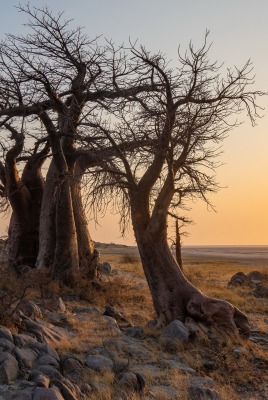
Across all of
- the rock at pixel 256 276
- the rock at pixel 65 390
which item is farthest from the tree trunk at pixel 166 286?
the rock at pixel 256 276

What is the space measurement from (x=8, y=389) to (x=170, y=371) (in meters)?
2.52

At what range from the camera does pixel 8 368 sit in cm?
619

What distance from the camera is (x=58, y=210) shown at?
44.2 feet

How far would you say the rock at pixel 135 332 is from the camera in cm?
967

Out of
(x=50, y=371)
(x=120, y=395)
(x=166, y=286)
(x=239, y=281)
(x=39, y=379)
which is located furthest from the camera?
(x=239, y=281)

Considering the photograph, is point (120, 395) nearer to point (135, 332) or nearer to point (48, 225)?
point (135, 332)

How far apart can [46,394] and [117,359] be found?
2289mm

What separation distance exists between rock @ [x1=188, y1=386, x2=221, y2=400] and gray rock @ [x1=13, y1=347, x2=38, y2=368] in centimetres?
199

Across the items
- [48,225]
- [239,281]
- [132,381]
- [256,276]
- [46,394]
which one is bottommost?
[132,381]

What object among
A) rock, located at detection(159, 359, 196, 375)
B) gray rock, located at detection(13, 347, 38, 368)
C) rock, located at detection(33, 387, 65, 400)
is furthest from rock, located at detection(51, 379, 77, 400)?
rock, located at detection(159, 359, 196, 375)

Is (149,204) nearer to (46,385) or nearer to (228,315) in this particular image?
(228,315)

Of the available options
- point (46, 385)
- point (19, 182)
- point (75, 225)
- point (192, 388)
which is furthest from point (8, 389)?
point (19, 182)

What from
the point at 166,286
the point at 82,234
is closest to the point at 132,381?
the point at 166,286

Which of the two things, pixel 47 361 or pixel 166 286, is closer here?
pixel 47 361
